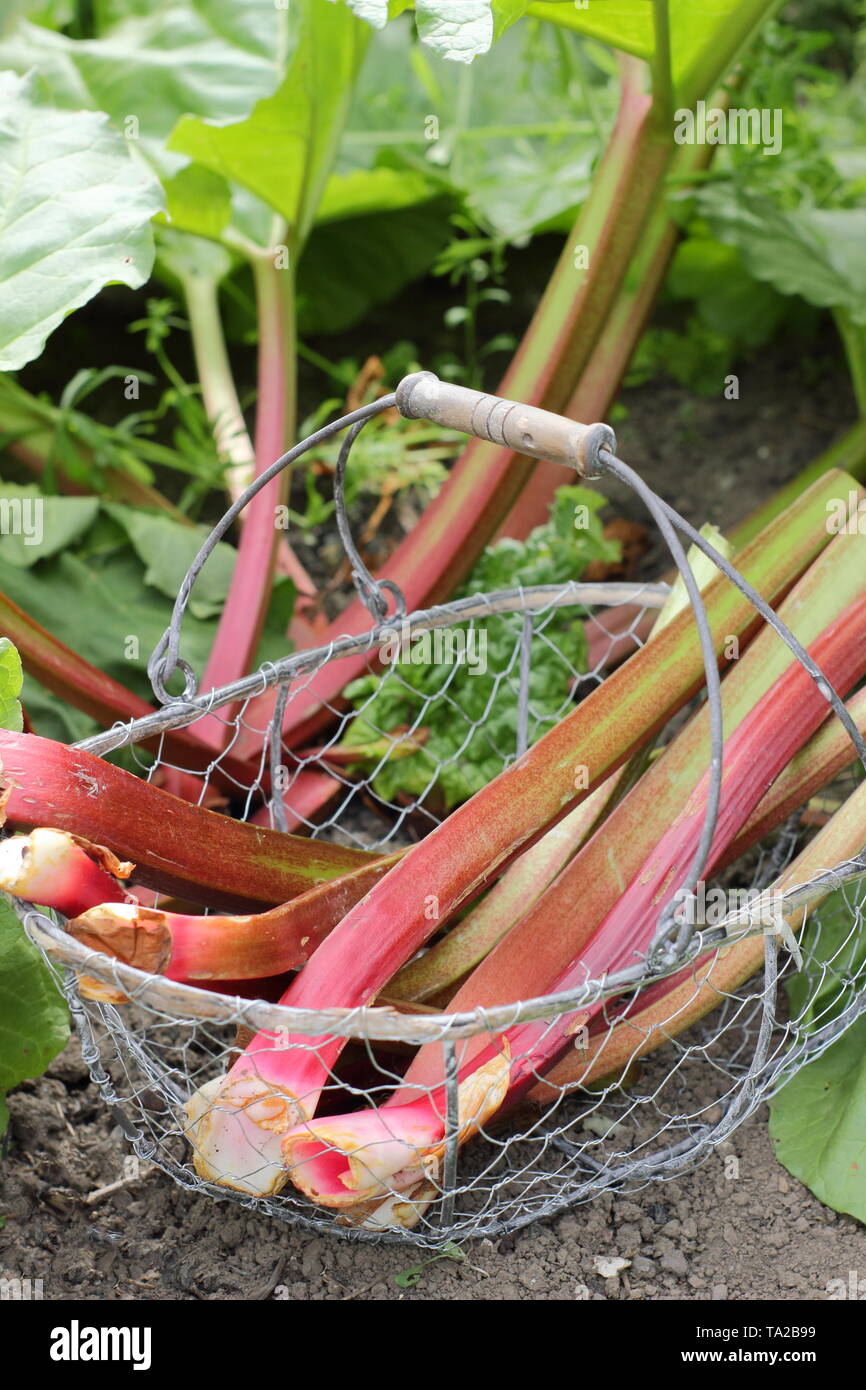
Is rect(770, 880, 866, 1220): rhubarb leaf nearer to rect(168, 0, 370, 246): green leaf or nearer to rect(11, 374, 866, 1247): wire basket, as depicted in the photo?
rect(11, 374, 866, 1247): wire basket

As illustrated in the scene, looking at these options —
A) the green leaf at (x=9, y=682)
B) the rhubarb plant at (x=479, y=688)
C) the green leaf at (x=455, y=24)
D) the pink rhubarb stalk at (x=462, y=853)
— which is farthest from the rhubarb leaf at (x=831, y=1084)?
the green leaf at (x=455, y=24)

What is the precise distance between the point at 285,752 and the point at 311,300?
1020 mm

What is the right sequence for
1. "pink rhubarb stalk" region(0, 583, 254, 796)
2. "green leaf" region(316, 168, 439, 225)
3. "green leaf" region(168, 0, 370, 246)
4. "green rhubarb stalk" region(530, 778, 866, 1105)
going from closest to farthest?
"green rhubarb stalk" region(530, 778, 866, 1105) < "pink rhubarb stalk" region(0, 583, 254, 796) < "green leaf" region(168, 0, 370, 246) < "green leaf" region(316, 168, 439, 225)

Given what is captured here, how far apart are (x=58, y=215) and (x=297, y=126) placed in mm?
489

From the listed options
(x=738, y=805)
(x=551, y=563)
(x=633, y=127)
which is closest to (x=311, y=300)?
(x=633, y=127)

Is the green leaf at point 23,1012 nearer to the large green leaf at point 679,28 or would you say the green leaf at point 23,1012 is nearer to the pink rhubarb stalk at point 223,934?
the pink rhubarb stalk at point 223,934

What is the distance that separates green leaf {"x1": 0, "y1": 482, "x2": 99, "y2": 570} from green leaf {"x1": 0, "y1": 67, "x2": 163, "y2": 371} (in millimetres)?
417

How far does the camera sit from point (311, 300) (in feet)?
7.16

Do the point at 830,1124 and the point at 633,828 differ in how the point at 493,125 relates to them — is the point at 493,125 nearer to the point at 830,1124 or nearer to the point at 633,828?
the point at 633,828

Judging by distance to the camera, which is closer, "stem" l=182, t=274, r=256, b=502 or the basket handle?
the basket handle

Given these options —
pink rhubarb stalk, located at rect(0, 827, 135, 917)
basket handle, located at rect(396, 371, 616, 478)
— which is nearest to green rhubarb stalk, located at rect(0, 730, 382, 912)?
pink rhubarb stalk, located at rect(0, 827, 135, 917)

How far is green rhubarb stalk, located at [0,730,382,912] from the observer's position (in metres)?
0.94

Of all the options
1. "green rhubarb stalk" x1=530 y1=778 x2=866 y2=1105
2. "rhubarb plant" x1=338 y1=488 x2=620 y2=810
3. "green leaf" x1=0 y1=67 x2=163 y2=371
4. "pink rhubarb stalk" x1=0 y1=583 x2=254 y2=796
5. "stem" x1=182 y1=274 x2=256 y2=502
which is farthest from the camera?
"stem" x1=182 y1=274 x2=256 y2=502

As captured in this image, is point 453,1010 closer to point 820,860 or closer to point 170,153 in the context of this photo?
point 820,860
